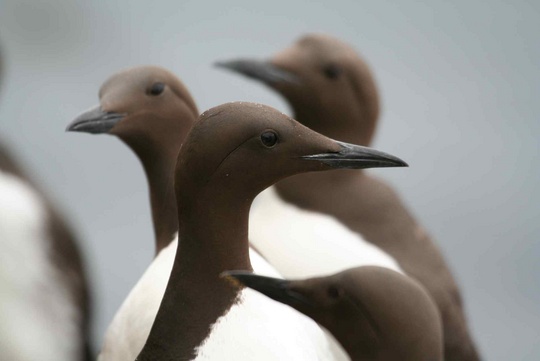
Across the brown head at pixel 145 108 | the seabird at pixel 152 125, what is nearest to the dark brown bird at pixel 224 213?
the seabird at pixel 152 125

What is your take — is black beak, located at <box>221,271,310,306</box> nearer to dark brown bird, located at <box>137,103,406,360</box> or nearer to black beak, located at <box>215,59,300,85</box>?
dark brown bird, located at <box>137,103,406,360</box>

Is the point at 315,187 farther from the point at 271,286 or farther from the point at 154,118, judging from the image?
the point at 271,286

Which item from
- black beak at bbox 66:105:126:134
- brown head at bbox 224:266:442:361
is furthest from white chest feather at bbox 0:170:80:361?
brown head at bbox 224:266:442:361

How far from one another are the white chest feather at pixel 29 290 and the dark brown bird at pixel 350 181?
35.1 inches

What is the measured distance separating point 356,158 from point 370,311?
0.40 metres

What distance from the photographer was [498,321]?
8.74m

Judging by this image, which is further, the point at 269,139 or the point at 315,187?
the point at 315,187

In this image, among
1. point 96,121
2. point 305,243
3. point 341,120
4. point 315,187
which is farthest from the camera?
point 341,120

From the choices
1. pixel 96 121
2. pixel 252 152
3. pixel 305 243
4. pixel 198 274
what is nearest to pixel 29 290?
pixel 305 243

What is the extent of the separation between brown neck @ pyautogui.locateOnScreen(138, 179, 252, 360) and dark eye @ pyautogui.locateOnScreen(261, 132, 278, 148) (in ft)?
0.49

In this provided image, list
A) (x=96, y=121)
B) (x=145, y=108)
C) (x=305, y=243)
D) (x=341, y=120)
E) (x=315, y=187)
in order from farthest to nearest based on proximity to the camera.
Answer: (x=341, y=120) → (x=315, y=187) → (x=305, y=243) → (x=145, y=108) → (x=96, y=121)

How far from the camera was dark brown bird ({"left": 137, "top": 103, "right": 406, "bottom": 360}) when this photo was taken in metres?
3.54

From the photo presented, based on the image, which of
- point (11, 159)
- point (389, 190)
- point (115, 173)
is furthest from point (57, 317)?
point (115, 173)

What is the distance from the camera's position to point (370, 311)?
3.73m
